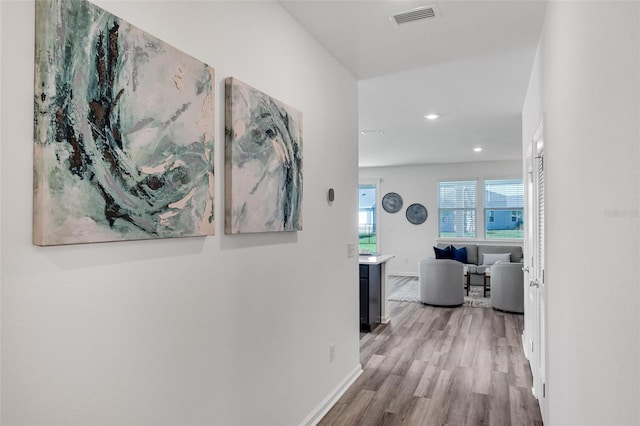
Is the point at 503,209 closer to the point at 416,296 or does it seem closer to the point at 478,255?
the point at 478,255

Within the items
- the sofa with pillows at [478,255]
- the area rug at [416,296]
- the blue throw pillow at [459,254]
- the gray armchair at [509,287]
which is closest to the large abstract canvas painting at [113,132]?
the gray armchair at [509,287]

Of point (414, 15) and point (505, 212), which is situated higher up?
point (414, 15)

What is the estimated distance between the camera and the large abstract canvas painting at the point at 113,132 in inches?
44.6

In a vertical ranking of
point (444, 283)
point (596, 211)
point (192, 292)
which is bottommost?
point (444, 283)

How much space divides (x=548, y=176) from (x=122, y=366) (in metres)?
2.23

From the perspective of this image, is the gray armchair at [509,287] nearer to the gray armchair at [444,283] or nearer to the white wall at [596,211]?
the gray armchair at [444,283]

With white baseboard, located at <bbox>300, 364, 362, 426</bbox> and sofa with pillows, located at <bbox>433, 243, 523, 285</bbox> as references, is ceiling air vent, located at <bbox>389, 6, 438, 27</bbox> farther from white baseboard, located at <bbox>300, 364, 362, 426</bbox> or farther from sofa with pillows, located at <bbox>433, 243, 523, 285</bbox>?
sofa with pillows, located at <bbox>433, 243, 523, 285</bbox>

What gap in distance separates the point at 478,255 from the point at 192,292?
25.6 ft

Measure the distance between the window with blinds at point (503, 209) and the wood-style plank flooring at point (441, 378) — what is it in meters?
3.91

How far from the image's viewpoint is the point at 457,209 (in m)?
9.36

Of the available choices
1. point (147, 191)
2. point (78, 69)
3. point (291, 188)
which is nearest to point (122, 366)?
point (147, 191)

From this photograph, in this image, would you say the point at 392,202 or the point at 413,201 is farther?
the point at 392,202

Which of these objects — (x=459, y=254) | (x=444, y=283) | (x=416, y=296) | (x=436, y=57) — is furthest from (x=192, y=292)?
(x=459, y=254)

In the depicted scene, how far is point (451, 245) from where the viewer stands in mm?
8711
